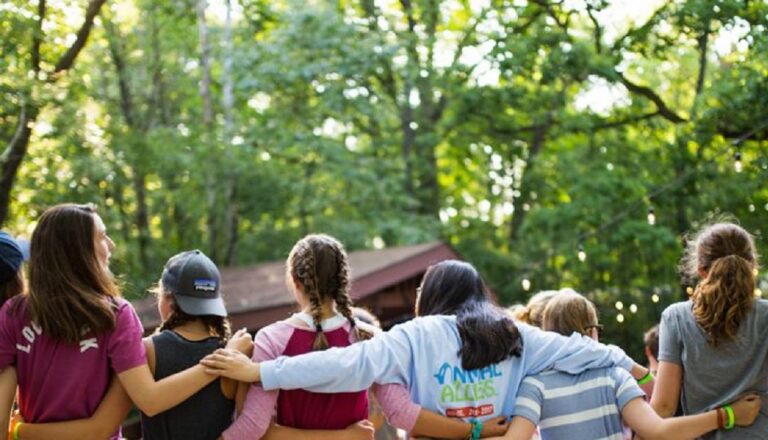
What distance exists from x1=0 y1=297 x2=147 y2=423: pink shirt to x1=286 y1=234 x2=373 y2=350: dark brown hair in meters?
0.59

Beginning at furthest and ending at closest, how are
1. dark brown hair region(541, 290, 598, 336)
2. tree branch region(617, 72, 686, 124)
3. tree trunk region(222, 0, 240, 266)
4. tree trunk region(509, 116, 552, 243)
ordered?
1. tree trunk region(509, 116, 552, 243)
2. tree trunk region(222, 0, 240, 266)
3. tree branch region(617, 72, 686, 124)
4. dark brown hair region(541, 290, 598, 336)

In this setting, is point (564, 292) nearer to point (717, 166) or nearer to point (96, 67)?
point (717, 166)

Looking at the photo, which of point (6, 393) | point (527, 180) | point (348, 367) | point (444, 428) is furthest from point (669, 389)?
point (527, 180)

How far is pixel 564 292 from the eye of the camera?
4105 millimetres

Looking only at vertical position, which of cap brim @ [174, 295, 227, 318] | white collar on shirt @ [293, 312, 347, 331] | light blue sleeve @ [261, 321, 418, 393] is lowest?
light blue sleeve @ [261, 321, 418, 393]

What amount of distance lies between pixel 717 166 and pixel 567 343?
10.1 meters

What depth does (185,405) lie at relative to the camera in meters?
3.12

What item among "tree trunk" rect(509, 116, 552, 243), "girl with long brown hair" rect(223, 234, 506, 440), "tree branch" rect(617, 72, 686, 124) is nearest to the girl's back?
"girl with long brown hair" rect(223, 234, 506, 440)

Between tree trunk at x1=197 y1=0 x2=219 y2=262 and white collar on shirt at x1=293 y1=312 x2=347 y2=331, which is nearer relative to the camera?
white collar on shirt at x1=293 y1=312 x2=347 y2=331

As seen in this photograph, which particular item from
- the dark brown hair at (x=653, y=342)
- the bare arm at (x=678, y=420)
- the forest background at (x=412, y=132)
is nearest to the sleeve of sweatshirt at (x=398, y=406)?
the bare arm at (x=678, y=420)

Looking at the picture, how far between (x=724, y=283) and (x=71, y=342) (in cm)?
223

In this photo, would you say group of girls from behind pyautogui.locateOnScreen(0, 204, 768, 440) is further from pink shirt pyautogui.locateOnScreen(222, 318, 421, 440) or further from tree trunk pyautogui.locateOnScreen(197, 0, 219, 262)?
tree trunk pyautogui.locateOnScreen(197, 0, 219, 262)

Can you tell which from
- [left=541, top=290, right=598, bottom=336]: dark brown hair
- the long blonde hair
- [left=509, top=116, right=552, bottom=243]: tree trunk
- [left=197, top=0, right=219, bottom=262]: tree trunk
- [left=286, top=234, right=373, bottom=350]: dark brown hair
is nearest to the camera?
[left=286, top=234, right=373, bottom=350]: dark brown hair

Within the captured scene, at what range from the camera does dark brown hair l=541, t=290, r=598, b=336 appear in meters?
3.95
